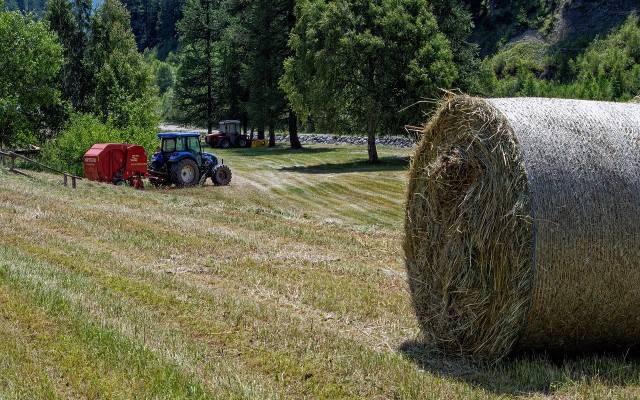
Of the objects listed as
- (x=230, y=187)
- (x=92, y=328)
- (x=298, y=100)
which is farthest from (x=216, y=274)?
(x=298, y=100)

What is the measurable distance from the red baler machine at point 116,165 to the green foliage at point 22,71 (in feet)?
24.8

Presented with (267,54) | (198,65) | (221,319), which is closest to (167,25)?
(198,65)

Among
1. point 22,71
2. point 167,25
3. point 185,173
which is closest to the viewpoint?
point 185,173

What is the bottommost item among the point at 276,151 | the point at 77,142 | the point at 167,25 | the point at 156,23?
the point at 276,151

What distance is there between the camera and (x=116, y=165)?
82.1 feet

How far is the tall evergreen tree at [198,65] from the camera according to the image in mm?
62625

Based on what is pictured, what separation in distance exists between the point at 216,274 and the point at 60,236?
3419 millimetres

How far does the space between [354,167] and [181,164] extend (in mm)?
12449

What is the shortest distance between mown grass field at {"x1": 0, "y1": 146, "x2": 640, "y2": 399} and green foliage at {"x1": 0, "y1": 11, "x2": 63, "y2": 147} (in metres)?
18.2

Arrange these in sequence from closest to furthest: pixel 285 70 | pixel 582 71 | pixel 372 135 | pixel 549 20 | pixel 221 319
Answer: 1. pixel 221 319
2. pixel 372 135
3. pixel 285 70
4. pixel 582 71
5. pixel 549 20

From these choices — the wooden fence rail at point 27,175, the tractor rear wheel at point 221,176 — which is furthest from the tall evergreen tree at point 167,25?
the wooden fence rail at point 27,175

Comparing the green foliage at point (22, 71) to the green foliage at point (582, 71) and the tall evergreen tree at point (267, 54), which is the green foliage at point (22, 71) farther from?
the green foliage at point (582, 71)

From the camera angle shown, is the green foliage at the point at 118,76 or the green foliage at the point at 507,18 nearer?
the green foliage at the point at 118,76

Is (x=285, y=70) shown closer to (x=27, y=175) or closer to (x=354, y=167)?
(x=354, y=167)
